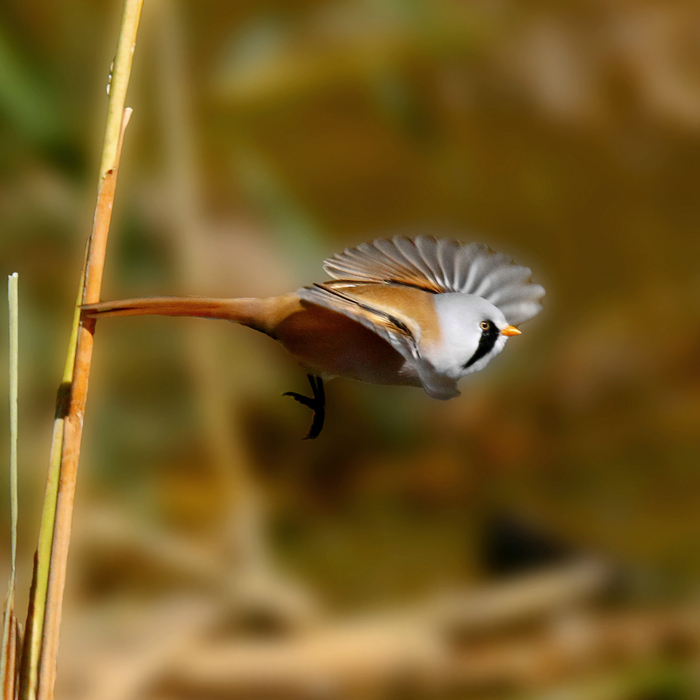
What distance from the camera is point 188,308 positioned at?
27 centimetres

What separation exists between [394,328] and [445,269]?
11 centimetres

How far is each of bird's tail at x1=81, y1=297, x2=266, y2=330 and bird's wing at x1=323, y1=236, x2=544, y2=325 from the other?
8cm

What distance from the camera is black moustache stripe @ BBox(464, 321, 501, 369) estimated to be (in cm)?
31

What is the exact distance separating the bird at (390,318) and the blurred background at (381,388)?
828 mm

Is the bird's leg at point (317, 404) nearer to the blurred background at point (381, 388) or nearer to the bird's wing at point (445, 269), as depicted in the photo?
the bird's wing at point (445, 269)

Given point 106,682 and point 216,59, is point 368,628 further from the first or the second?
point 216,59

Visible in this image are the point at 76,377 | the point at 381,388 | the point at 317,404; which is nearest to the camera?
the point at 76,377

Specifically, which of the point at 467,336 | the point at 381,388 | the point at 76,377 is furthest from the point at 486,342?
the point at 381,388

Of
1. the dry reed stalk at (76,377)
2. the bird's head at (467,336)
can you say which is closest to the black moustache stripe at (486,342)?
the bird's head at (467,336)

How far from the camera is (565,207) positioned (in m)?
1.95

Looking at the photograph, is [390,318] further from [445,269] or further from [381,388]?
[381,388]

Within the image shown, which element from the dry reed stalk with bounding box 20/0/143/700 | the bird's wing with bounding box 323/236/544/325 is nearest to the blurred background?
the bird's wing with bounding box 323/236/544/325

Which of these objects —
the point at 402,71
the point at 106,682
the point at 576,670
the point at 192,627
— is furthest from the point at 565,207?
the point at 106,682

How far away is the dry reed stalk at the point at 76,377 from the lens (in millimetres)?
250
